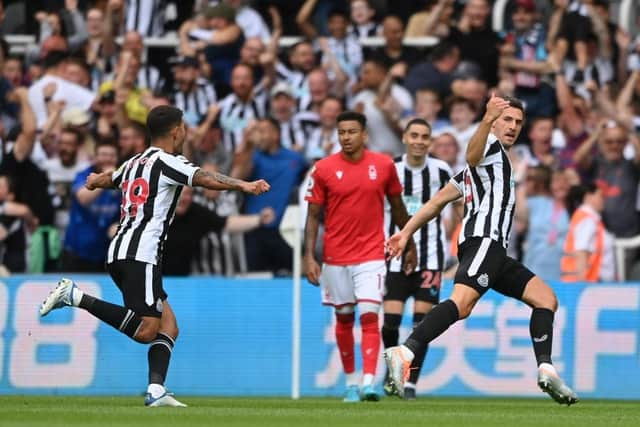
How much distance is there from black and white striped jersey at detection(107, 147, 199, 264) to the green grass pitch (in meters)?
1.14

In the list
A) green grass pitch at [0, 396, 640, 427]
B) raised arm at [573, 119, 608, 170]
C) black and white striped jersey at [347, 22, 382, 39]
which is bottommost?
green grass pitch at [0, 396, 640, 427]

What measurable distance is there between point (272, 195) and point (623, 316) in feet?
14.7

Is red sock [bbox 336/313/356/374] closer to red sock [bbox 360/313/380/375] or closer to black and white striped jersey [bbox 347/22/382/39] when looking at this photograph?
red sock [bbox 360/313/380/375]

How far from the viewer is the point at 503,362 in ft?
51.3

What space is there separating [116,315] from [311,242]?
2.83 meters

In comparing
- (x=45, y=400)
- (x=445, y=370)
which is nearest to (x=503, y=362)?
(x=445, y=370)

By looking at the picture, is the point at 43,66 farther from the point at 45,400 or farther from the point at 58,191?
the point at 45,400

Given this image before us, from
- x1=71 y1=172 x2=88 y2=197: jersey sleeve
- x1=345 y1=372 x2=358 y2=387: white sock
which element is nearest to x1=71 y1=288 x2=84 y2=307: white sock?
x1=345 y1=372 x2=358 y2=387: white sock

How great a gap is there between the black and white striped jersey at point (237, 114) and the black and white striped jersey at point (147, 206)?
24.2 ft

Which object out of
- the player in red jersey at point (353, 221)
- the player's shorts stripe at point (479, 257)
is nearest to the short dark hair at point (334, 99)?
the player in red jersey at point (353, 221)

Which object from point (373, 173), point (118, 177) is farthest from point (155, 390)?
point (373, 173)

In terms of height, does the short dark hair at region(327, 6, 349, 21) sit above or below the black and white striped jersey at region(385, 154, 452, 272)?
above

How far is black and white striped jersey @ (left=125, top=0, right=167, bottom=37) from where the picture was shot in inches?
784

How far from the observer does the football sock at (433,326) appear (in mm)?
10648
